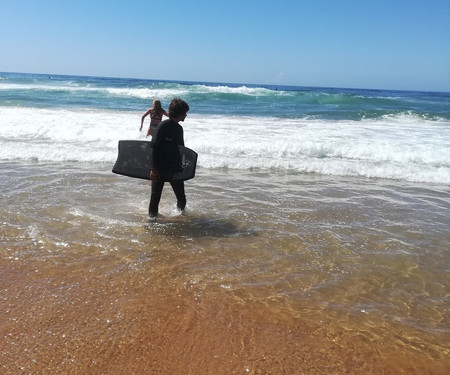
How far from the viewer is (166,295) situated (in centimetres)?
328

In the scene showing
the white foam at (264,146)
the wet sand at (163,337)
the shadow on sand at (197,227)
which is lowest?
the wet sand at (163,337)

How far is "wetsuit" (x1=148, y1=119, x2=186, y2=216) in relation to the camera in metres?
4.85

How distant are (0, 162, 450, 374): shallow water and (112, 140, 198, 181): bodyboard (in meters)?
0.54

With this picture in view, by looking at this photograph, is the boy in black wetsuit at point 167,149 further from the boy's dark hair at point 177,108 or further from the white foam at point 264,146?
the white foam at point 264,146

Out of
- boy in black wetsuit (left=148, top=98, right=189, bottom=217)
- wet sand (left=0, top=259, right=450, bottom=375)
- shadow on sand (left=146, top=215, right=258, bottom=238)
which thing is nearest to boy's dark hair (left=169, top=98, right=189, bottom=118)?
boy in black wetsuit (left=148, top=98, right=189, bottom=217)

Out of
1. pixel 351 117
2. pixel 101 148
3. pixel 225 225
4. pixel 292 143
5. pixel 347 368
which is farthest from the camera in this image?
pixel 351 117

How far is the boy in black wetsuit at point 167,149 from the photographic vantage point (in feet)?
15.8

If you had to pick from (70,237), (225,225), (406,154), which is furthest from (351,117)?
(70,237)

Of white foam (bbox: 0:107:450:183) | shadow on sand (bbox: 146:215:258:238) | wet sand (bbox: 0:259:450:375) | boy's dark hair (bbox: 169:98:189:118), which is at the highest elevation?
boy's dark hair (bbox: 169:98:189:118)

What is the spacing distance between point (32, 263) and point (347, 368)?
2.91 metres

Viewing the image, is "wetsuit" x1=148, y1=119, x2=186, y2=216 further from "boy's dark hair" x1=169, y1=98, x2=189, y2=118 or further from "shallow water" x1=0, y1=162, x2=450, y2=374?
"shallow water" x1=0, y1=162, x2=450, y2=374

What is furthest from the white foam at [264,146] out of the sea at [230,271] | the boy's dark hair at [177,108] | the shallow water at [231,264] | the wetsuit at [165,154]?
the boy's dark hair at [177,108]

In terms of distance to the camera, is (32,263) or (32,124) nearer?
(32,263)

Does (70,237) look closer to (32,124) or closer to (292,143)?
(292,143)
